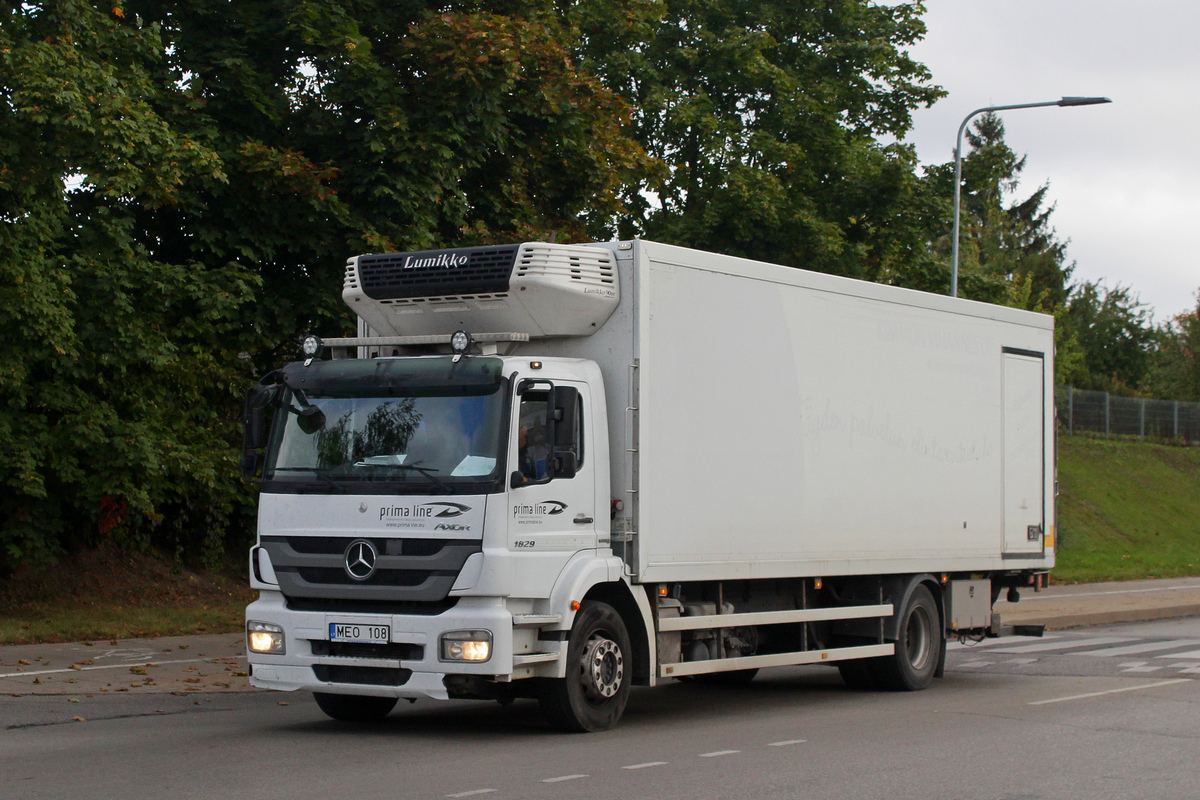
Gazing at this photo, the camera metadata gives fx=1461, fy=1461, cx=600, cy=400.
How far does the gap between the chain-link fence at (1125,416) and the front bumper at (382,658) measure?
41656 mm

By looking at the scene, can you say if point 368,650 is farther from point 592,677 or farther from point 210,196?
point 210,196

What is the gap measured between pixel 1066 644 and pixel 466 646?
10973mm

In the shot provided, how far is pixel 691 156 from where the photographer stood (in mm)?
32750

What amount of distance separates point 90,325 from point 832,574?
9.40 meters

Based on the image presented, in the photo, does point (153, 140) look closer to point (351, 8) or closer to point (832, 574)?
point (351, 8)

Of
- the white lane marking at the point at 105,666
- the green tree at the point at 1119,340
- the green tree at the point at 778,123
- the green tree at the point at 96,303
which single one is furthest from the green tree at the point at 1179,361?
the white lane marking at the point at 105,666

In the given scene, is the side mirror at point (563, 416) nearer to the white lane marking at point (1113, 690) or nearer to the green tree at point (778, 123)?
the white lane marking at point (1113, 690)

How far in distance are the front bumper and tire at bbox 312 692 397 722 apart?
82 centimetres

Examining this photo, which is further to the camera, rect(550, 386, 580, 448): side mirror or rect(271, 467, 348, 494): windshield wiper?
rect(271, 467, 348, 494): windshield wiper

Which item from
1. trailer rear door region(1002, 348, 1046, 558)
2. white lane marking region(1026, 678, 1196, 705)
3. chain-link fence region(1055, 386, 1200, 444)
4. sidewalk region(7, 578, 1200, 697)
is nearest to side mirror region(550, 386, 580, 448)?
sidewalk region(7, 578, 1200, 697)

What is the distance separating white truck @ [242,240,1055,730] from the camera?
9.60 meters

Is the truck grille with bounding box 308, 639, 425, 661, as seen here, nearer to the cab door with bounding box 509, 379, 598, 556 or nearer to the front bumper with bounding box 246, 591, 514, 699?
the front bumper with bounding box 246, 591, 514, 699

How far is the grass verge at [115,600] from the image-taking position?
16641mm

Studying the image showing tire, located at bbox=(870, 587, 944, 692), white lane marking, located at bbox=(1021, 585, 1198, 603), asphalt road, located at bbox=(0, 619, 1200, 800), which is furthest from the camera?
white lane marking, located at bbox=(1021, 585, 1198, 603)
